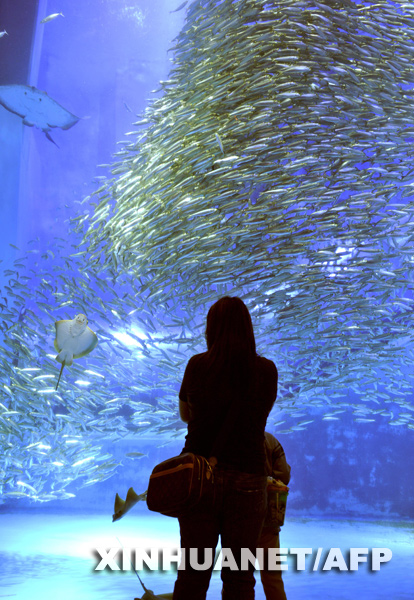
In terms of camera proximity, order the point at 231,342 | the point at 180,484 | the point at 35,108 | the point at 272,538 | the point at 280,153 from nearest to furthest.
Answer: the point at 180,484, the point at 231,342, the point at 272,538, the point at 280,153, the point at 35,108

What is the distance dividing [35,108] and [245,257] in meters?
5.06

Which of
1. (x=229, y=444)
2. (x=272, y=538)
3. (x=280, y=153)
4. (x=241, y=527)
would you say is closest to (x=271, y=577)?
(x=272, y=538)

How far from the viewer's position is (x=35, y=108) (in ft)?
26.0

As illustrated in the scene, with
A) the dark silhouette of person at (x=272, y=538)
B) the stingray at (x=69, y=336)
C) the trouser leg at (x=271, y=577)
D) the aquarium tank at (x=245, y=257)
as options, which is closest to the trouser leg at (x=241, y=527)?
the dark silhouette of person at (x=272, y=538)

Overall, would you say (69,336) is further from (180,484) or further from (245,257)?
(180,484)

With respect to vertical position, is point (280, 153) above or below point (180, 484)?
above

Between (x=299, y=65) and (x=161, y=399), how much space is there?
4059 mm

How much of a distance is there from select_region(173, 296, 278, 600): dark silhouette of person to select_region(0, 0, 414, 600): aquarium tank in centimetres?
114

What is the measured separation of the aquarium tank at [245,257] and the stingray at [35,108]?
31mm

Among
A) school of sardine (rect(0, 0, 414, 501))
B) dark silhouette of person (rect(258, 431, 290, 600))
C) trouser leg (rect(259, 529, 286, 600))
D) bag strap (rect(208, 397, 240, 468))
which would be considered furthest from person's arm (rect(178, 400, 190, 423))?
school of sardine (rect(0, 0, 414, 501))

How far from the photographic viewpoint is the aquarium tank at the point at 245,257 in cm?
454

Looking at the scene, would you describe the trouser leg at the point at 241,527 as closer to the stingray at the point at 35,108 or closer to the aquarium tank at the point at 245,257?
the aquarium tank at the point at 245,257

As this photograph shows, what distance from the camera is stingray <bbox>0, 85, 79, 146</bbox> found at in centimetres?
765

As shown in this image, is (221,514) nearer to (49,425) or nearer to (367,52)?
(367,52)
